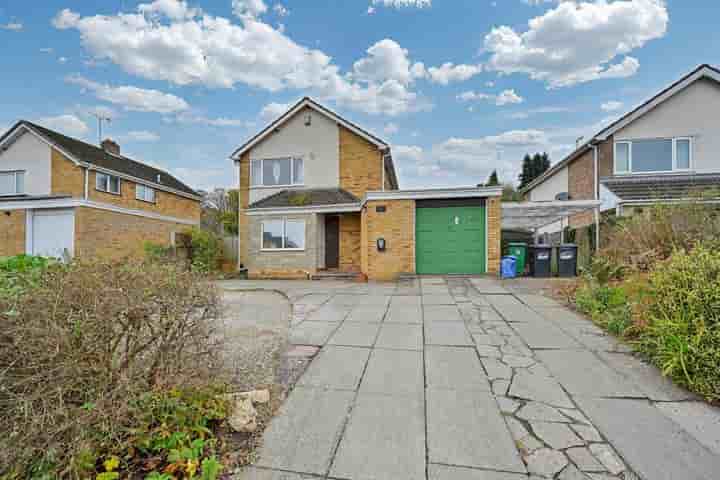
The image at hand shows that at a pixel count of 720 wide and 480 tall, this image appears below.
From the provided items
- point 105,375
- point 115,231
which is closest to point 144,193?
point 115,231

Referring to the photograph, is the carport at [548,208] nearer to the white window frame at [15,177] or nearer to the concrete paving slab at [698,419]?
the concrete paving slab at [698,419]

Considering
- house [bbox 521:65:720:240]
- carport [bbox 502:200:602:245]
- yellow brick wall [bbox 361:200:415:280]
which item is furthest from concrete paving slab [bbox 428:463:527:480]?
house [bbox 521:65:720:240]

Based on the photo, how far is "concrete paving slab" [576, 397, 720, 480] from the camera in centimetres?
194

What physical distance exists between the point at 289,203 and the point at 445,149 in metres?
17.6

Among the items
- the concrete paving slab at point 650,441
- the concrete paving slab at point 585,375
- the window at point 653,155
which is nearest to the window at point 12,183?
the concrete paving slab at point 585,375

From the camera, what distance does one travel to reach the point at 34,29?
9695 millimetres

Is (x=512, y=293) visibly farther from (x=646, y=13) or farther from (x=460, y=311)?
(x=646, y=13)

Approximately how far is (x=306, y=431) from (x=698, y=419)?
10.6 ft

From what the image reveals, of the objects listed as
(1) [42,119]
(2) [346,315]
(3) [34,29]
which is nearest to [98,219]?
(1) [42,119]

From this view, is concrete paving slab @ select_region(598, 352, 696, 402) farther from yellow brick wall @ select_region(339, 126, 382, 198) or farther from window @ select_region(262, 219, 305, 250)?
yellow brick wall @ select_region(339, 126, 382, 198)

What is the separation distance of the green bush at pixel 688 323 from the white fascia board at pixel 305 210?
9592 mm

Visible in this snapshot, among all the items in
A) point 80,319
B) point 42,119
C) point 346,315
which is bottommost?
point 346,315

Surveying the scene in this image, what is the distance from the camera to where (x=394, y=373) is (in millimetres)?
3357

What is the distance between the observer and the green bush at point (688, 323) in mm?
2775
